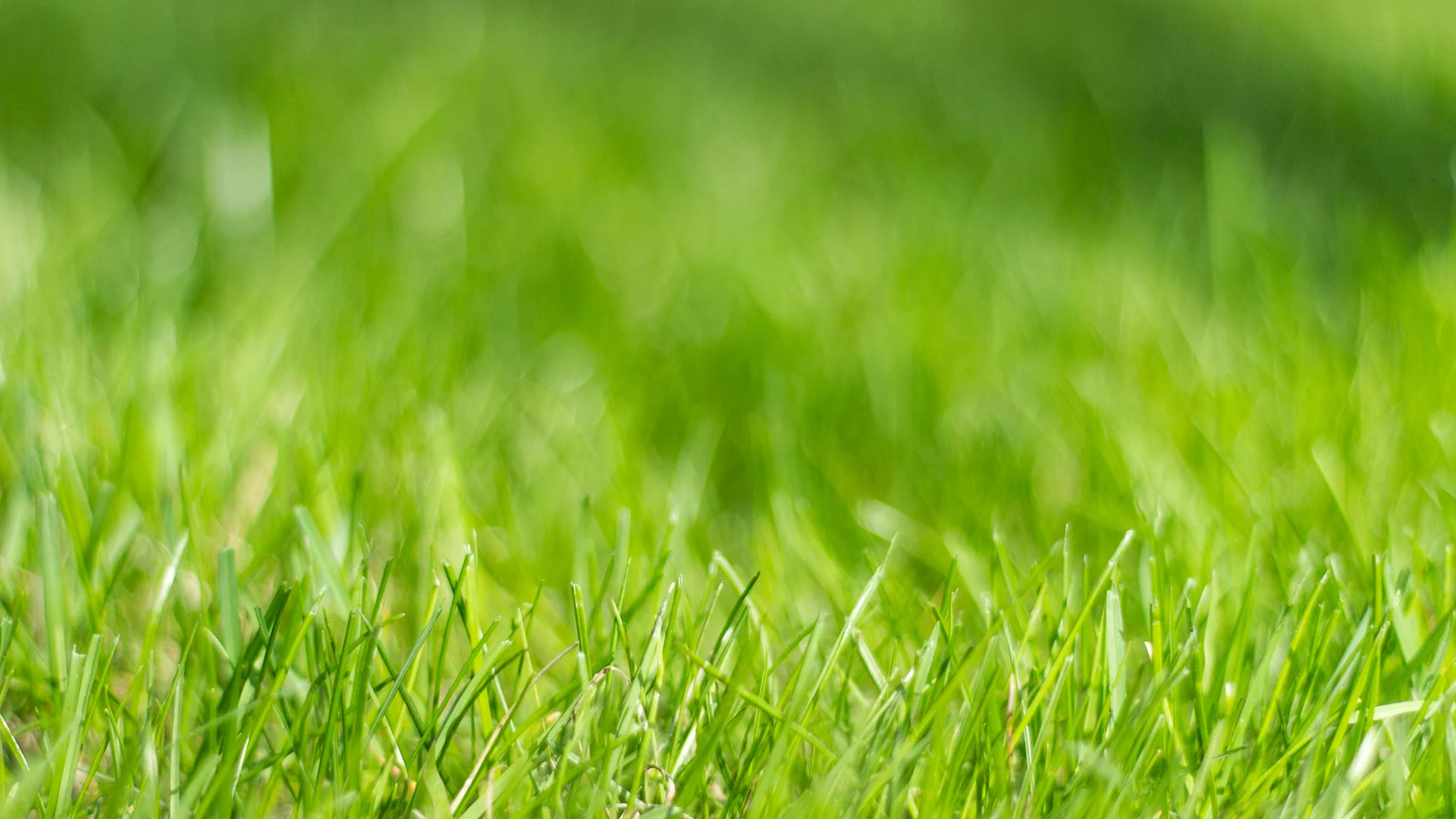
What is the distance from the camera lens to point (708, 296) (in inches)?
60.2

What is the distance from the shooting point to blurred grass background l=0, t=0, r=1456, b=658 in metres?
1.10

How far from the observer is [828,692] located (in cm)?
90

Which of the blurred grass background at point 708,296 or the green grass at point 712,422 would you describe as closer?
the green grass at point 712,422

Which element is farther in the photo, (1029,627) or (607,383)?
(607,383)

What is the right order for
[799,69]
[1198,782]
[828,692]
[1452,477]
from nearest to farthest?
1. [1198,782]
2. [828,692]
3. [1452,477]
4. [799,69]

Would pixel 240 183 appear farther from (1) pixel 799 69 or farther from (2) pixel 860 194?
(1) pixel 799 69

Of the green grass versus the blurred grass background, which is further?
the blurred grass background

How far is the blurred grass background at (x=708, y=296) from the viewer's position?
1.10 metres

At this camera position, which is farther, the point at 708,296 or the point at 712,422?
the point at 708,296

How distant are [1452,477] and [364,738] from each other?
99 cm

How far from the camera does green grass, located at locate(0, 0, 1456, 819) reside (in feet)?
2.52

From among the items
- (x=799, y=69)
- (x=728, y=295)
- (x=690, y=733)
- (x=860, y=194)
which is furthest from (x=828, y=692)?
(x=799, y=69)

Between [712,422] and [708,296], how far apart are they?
0.27 m

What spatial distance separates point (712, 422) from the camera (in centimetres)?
132
